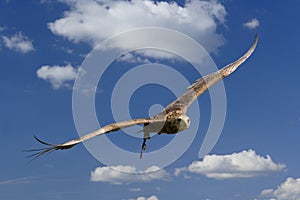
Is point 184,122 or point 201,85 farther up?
point 201,85

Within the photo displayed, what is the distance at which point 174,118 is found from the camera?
133ft

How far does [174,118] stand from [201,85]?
7422mm

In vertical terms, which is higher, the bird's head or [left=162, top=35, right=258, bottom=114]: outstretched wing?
[left=162, top=35, right=258, bottom=114]: outstretched wing

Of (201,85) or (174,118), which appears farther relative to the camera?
(201,85)

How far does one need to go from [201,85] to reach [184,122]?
761 centimetres

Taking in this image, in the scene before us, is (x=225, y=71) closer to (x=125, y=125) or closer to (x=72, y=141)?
(x=125, y=125)

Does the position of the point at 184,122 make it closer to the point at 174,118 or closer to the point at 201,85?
the point at 174,118

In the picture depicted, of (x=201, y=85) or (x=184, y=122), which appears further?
(x=201, y=85)

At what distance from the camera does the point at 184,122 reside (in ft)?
132

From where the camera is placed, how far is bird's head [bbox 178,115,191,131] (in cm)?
4022

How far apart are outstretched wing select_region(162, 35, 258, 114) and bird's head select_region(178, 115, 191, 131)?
1.96 metres

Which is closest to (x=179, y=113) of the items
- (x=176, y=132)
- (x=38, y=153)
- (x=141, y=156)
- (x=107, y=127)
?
(x=176, y=132)

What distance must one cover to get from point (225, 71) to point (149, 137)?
10.3 metres

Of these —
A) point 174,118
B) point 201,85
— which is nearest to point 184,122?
point 174,118
